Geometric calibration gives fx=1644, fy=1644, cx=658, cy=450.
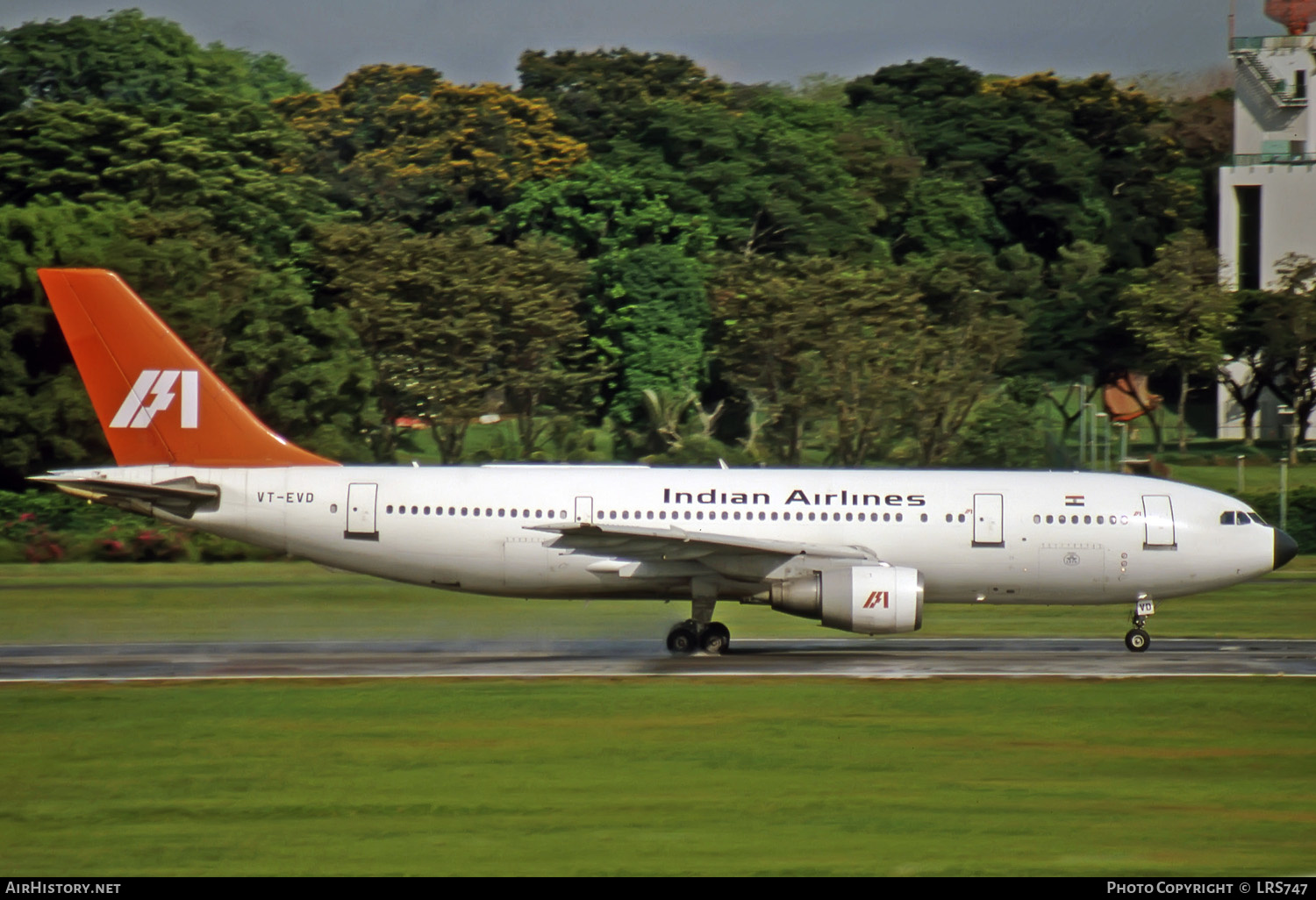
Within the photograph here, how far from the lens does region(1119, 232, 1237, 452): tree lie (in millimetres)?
80688

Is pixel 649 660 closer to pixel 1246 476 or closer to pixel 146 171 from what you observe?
pixel 1246 476

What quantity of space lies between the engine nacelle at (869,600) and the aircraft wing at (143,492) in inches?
438

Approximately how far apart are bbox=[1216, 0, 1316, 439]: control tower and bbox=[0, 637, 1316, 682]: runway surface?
58438mm

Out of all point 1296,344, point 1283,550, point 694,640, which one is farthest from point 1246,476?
point 694,640

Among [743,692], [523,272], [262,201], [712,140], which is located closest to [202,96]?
[262,201]

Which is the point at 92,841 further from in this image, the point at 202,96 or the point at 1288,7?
the point at 1288,7

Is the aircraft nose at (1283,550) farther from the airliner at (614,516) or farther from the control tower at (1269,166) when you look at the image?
the control tower at (1269,166)

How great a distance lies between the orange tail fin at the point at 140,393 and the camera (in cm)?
3058

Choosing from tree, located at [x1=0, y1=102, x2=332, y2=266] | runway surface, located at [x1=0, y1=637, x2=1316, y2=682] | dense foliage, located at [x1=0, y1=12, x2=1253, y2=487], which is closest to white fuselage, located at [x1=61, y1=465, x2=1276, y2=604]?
runway surface, located at [x1=0, y1=637, x2=1316, y2=682]

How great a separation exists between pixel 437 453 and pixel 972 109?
4658 centimetres

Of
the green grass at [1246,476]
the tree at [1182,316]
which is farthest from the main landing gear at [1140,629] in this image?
the tree at [1182,316]

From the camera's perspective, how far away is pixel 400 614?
37750mm

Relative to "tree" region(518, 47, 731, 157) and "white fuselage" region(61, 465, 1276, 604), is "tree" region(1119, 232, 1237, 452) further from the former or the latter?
"white fuselage" region(61, 465, 1276, 604)

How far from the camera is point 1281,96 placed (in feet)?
300
